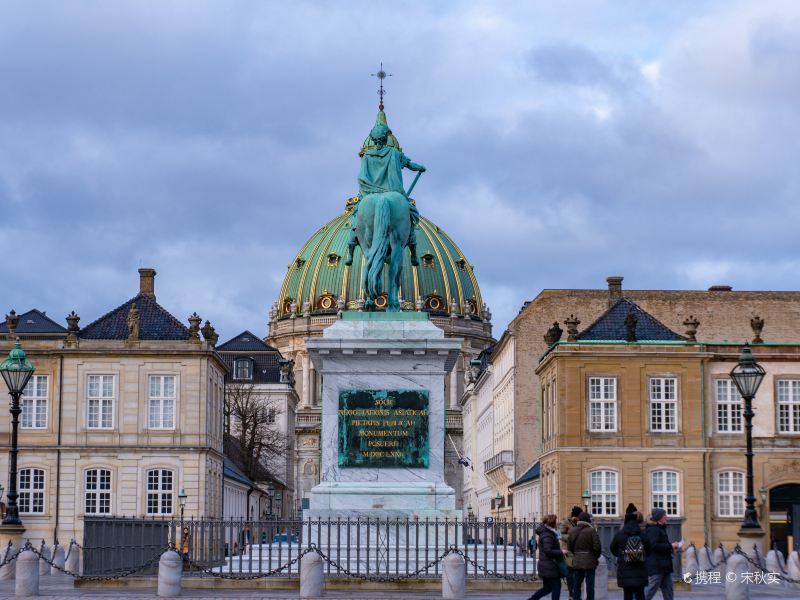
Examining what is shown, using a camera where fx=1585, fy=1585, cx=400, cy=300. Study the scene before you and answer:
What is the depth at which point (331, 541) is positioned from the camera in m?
32.0

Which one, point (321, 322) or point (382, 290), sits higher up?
point (321, 322)

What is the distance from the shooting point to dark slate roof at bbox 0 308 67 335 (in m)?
78.1

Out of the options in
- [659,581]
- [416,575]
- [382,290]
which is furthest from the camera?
[382,290]

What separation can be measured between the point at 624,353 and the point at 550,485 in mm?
6964

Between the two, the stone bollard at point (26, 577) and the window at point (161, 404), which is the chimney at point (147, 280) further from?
the stone bollard at point (26, 577)

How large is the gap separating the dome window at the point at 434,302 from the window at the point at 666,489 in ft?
404

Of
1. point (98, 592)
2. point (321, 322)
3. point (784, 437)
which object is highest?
point (321, 322)

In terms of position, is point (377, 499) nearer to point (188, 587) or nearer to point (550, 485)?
point (188, 587)

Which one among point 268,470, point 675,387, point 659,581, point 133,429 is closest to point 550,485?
point 675,387

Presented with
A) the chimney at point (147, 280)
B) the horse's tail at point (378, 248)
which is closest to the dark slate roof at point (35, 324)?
the chimney at point (147, 280)

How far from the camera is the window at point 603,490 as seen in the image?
62.5 meters

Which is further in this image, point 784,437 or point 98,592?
→ point 784,437

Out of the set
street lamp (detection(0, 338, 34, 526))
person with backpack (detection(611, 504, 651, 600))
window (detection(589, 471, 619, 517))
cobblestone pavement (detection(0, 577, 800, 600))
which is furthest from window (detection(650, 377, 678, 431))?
person with backpack (detection(611, 504, 651, 600))

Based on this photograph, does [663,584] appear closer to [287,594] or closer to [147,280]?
[287,594]
